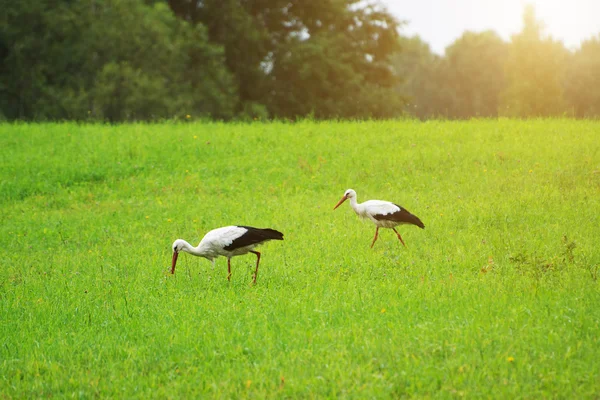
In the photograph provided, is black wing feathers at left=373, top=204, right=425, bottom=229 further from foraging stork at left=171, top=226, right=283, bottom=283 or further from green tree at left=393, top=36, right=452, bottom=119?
green tree at left=393, top=36, right=452, bottom=119

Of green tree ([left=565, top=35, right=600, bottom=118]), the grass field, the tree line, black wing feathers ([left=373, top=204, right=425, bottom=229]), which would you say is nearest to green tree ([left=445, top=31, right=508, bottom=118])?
green tree ([left=565, top=35, right=600, bottom=118])

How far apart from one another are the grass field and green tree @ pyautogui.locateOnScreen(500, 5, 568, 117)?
3288 centimetres

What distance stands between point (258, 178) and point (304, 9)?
24650mm

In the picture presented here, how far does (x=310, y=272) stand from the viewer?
33.0ft

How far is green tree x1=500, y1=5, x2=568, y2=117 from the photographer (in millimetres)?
52469

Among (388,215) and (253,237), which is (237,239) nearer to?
(253,237)

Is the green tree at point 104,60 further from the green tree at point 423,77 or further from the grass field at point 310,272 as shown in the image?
the green tree at point 423,77

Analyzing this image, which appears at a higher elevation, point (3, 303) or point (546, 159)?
point (546, 159)

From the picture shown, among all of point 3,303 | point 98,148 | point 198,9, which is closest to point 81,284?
point 3,303

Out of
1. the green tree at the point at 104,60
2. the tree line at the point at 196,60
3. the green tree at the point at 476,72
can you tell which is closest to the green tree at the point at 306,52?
the tree line at the point at 196,60

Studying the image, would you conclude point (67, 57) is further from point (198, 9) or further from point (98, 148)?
point (98, 148)

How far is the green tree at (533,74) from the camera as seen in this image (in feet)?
172

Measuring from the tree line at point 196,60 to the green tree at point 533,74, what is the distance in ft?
11.0

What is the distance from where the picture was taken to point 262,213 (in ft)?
48.6
